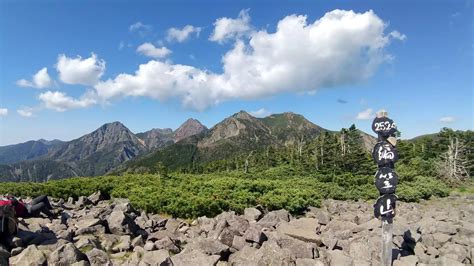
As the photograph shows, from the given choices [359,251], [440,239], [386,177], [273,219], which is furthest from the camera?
[273,219]

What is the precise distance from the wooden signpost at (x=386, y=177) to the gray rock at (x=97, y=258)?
8.29 metres

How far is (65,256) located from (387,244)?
374 inches

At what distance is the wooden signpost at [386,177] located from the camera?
34.9 feet

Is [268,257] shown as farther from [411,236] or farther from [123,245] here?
[411,236]

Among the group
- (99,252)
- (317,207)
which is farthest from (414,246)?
(317,207)

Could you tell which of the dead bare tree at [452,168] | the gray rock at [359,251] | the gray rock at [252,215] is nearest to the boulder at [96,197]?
the gray rock at [252,215]

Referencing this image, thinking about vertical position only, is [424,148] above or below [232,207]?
above

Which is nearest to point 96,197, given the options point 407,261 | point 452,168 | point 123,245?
point 123,245

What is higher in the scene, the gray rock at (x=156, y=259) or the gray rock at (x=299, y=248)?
the gray rock at (x=299, y=248)

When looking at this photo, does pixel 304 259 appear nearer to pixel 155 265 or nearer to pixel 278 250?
pixel 278 250

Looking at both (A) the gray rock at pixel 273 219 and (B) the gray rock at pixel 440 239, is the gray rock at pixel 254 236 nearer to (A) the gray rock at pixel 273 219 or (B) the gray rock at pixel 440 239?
(A) the gray rock at pixel 273 219

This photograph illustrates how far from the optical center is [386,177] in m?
10.9

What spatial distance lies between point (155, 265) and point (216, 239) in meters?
3.14

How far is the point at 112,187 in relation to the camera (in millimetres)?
29266
